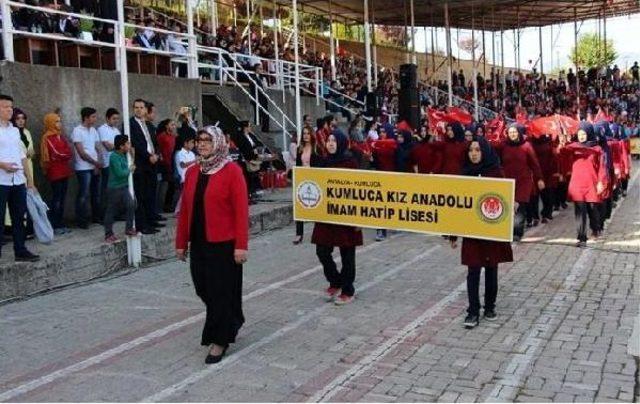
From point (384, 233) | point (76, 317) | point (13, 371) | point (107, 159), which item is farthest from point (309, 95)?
point (13, 371)

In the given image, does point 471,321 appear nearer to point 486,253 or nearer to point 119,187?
point 486,253

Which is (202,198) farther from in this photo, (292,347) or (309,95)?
(309,95)

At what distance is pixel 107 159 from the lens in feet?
31.3

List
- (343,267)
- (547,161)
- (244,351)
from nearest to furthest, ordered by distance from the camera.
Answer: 1. (244,351)
2. (343,267)
3. (547,161)

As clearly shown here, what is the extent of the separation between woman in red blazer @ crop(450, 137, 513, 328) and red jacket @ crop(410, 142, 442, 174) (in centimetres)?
429

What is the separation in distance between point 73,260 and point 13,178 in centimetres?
116

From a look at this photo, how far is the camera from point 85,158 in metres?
9.22

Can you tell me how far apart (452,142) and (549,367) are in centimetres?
585

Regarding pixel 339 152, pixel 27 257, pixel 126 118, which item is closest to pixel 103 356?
pixel 27 257

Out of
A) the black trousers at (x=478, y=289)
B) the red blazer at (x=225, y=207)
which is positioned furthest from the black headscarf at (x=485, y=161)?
the red blazer at (x=225, y=207)

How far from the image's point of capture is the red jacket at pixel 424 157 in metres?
11.2

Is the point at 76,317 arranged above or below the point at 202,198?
below

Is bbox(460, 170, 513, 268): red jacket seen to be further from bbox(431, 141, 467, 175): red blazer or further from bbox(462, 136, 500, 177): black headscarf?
bbox(431, 141, 467, 175): red blazer

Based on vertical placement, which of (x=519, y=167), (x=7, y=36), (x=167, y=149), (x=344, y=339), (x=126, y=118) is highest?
(x=7, y=36)
